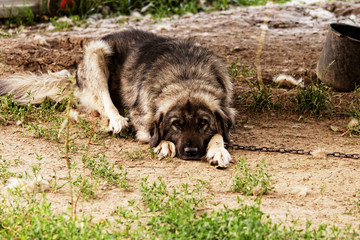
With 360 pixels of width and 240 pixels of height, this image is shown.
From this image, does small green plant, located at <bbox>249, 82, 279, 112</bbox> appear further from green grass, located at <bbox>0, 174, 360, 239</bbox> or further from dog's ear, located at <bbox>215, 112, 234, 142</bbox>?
green grass, located at <bbox>0, 174, 360, 239</bbox>

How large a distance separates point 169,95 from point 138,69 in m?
1.12

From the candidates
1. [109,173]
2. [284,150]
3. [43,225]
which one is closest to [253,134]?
[284,150]

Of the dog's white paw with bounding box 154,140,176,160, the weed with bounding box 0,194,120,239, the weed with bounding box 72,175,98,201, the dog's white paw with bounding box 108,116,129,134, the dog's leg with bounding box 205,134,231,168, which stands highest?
the weed with bounding box 0,194,120,239

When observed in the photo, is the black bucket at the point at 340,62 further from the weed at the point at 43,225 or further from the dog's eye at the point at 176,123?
the weed at the point at 43,225

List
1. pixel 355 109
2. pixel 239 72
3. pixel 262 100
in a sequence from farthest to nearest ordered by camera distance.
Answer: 1. pixel 239 72
2. pixel 262 100
3. pixel 355 109

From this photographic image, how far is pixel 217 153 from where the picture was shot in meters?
4.69

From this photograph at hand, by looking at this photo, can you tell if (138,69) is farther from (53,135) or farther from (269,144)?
(269,144)

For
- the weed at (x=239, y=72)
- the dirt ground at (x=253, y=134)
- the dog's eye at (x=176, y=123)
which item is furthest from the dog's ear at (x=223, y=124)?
the weed at (x=239, y=72)

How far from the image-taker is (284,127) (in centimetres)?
591

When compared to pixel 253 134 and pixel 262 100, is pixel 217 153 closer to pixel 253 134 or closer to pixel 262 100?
pixel 253 134

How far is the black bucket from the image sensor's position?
247 inches

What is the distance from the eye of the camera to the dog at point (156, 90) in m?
4.95

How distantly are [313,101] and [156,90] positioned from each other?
2.08 meters

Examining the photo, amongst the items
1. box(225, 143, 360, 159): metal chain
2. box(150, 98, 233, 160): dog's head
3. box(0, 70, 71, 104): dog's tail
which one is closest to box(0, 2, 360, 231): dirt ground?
box(225, 143, 360, 159): metal chain
